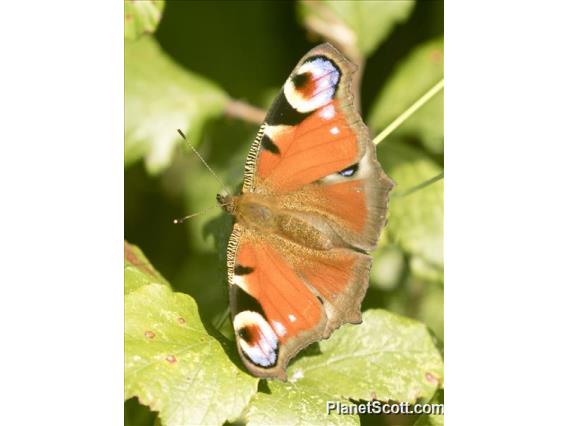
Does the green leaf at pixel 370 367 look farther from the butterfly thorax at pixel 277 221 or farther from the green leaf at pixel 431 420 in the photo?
the butterfly thorax at pixel 277 221

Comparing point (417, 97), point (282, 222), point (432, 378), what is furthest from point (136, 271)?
point (417, 97)

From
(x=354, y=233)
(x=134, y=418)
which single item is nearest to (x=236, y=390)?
(x=134, y=418)

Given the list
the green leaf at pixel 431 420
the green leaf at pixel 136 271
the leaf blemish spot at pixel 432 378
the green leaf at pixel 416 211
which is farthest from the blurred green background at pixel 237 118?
the green leaf at pixel 431 420

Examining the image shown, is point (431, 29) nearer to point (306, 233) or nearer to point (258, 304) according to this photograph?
point (306, 233)

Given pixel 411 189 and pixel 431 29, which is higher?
pixel 431 29

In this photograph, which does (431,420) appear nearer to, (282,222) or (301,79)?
(282,222)

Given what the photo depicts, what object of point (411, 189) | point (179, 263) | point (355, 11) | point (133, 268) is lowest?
point (179, 263)

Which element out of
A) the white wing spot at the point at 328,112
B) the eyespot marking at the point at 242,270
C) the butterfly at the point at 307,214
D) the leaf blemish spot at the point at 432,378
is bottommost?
the leaf blemish spot at the point at 432,378
